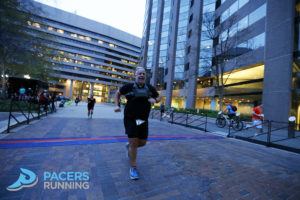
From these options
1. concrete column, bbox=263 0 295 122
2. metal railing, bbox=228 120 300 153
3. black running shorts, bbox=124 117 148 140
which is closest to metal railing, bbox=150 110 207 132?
metal railing, bbox=228 120 300 153

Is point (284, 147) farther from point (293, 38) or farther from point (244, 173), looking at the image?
point (293, 38)

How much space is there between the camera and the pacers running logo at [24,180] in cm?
192

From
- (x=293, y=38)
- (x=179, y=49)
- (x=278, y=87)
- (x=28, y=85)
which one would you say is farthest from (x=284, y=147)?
(x=179, y=49)

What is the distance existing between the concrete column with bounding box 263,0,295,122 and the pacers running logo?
1651 cm

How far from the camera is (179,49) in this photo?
33.3 meters

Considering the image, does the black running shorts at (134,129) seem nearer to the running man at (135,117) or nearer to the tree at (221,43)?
the running man at (135,117)

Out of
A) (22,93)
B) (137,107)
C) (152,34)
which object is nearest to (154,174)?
(137,107)

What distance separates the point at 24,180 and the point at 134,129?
72.2 inches

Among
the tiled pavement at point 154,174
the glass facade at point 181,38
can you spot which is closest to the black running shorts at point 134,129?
the tiled pavement at point 154,174

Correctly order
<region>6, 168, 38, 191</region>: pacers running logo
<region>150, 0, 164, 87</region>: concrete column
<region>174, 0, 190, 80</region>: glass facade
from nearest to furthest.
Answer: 1. <region>6, 168, 38, 191</region>: pacers running logo
2. <region>174, 0, 190, 80</region>: glass facade
3. <region>150, 0, 164, 87</region>: concrete column

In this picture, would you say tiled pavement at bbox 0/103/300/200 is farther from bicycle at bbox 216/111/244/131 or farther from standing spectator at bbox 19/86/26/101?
standing spectator at bbox 19/86/26/101

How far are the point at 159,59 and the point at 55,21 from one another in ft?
168

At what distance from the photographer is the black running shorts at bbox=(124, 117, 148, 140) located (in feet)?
7.88

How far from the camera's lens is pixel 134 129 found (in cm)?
240
